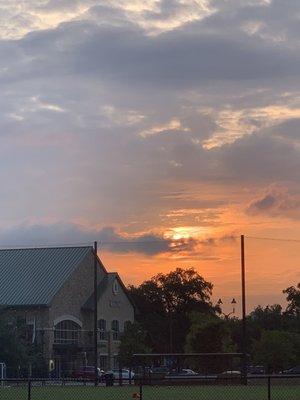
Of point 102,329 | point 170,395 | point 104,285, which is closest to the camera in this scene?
point 170,395

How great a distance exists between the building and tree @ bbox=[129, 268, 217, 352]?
20.4 metres

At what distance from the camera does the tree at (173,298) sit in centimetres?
13212

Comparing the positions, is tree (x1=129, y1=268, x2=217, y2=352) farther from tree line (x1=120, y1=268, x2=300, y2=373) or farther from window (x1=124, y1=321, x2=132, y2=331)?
window (x1=124, y1=321, x2=132, y2=331)

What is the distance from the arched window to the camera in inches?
3943

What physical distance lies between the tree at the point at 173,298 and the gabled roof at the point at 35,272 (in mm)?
27139

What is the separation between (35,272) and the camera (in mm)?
104562

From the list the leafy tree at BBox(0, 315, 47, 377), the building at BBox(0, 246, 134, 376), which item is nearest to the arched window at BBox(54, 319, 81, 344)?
the building at BBox(0, 246, 134, 376)

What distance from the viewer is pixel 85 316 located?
105000 mm

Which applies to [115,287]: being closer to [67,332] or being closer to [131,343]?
[67,332]

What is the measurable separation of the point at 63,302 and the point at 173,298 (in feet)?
118

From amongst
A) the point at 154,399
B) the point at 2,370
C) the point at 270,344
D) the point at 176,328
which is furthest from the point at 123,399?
the point at 176,328

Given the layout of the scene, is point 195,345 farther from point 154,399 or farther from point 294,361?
point 154,399

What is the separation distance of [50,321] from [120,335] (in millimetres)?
12832

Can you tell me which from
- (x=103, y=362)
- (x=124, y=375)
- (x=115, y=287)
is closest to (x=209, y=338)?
(x=124, y=375)
